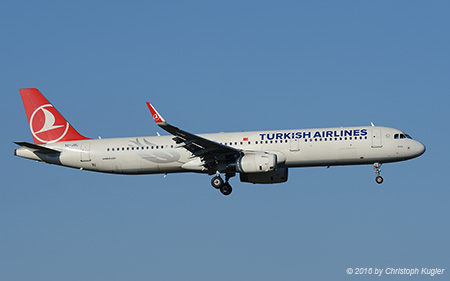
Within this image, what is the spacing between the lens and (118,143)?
2334 inches

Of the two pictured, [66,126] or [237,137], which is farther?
[66,126]

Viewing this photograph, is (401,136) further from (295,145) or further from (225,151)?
(225,151)

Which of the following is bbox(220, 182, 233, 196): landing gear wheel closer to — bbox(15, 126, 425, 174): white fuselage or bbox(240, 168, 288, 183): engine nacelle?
bbox(240, 168, 288, 183): engine nacelle

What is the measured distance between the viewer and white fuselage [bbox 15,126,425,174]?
55656 millimetres

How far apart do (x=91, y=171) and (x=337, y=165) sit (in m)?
18.3

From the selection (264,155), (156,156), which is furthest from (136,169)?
(264,155)

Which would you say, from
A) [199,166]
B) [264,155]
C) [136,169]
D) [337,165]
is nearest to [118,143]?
[136,169]

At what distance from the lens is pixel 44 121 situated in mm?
62031

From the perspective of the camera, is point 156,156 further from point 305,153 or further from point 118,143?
point 305,153

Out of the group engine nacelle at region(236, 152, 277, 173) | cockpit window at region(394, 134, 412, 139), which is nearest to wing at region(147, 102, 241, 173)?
engine nacelle at region(236, 152, 277, 173)

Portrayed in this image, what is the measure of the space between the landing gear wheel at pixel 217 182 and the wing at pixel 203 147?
1.93 ft

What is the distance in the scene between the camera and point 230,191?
195 ft

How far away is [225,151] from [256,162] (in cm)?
234

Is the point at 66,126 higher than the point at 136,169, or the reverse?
the point at 66,126
